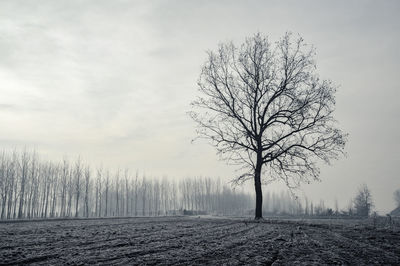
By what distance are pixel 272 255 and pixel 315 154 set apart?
1495 centimetres

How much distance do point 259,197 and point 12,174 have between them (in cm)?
5442

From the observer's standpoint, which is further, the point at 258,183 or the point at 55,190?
the point at 55,190

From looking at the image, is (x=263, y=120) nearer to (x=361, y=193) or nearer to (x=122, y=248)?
(x=122, y=248)

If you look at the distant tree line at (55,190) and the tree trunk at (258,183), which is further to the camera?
the distant tree line at (55,190)

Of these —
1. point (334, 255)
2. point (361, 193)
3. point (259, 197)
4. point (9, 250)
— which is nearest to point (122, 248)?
point (9, 250)

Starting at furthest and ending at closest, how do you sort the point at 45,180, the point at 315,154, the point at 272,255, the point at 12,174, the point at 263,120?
1. the point at 45,180
2. the point at 12,174
3. the point at 263,120
4. the point at 315,154
5. the point at 272,255

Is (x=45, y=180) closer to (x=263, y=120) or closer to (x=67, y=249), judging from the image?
(x=263, y=120)

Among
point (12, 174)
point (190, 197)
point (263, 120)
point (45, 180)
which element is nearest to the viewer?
point (263, 120)

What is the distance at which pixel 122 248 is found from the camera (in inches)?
244

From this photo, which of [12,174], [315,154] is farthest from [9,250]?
[12,174]

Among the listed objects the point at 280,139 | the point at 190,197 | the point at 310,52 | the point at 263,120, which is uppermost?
the point at 310,52

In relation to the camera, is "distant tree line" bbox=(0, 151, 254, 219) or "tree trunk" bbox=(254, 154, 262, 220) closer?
"tree trunk" bbox=(254, 154, 262, 220)

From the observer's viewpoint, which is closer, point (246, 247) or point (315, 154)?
point (246, 247)

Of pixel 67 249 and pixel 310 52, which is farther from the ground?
pixel 310 52
